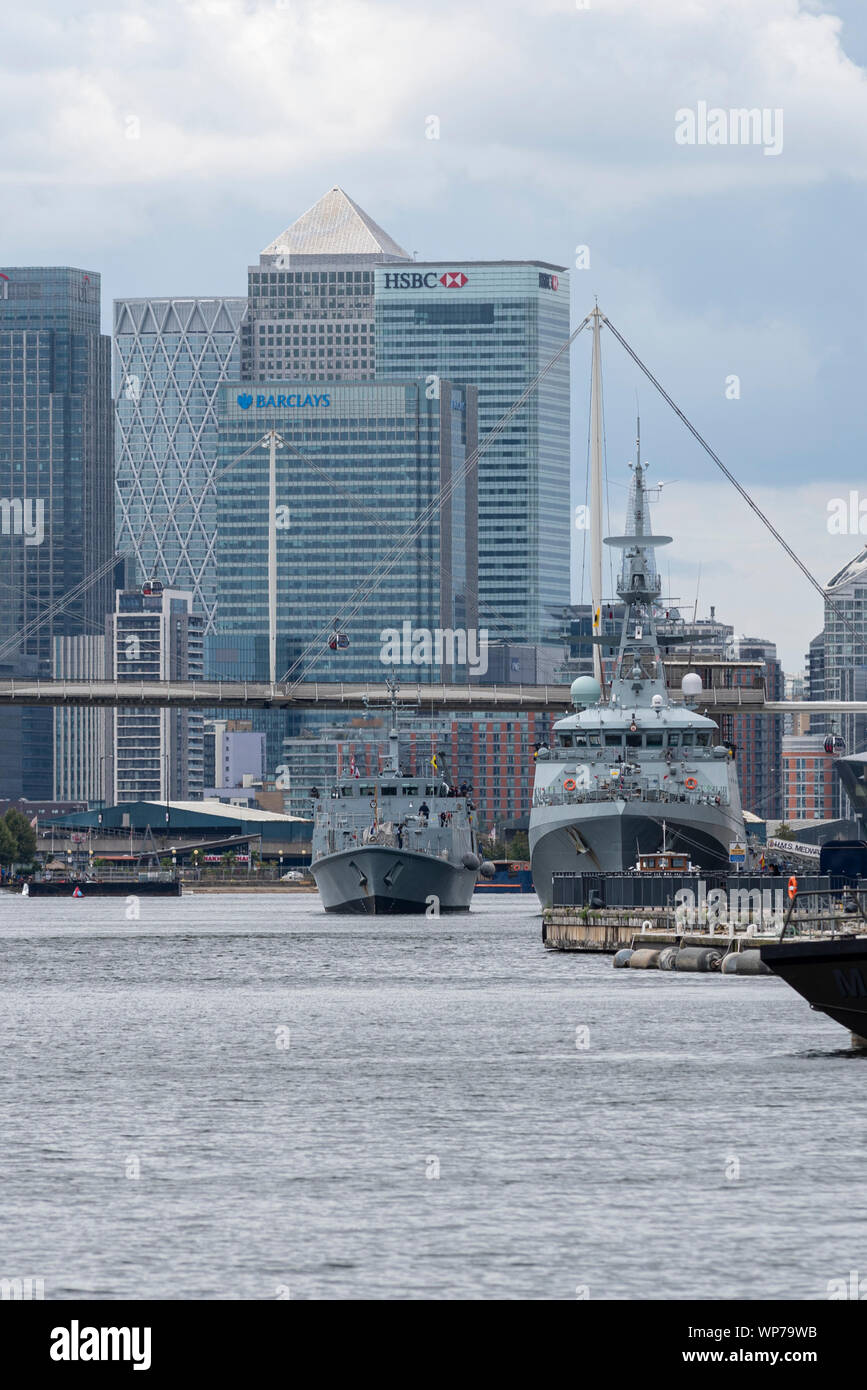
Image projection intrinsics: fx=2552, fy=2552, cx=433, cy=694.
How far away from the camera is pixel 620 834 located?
97.4 meters

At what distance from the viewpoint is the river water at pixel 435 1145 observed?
25.2 metres

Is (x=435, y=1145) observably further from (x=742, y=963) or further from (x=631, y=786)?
(x=631, y=786)

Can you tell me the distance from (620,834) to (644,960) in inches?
1048

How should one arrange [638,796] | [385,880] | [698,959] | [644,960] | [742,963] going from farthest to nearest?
[385,880], [638,796], [644,960], [698,959], [742,963]

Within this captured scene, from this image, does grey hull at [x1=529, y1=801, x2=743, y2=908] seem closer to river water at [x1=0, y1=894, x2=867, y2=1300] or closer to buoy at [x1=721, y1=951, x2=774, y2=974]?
buoy at [x1=721, y1=951, x2=774, y2=974]

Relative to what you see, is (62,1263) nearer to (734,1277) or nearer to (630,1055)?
(734,1277)

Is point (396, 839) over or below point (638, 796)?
below

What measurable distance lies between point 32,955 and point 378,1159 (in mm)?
60344

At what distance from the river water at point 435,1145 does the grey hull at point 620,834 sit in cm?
3496

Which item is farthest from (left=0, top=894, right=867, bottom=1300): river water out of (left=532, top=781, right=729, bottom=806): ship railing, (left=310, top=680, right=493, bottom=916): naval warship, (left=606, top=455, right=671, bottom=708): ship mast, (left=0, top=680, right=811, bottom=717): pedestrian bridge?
(left=0, top=680, right=811, bottom=717): pedestrian bridge

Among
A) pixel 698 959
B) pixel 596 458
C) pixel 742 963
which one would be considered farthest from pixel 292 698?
pixel 742 963

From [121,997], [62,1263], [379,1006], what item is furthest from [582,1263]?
[121,997]

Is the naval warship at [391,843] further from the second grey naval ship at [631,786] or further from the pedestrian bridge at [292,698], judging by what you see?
the pedestrian bridge at [292,698]

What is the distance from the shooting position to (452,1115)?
36.1 meters
